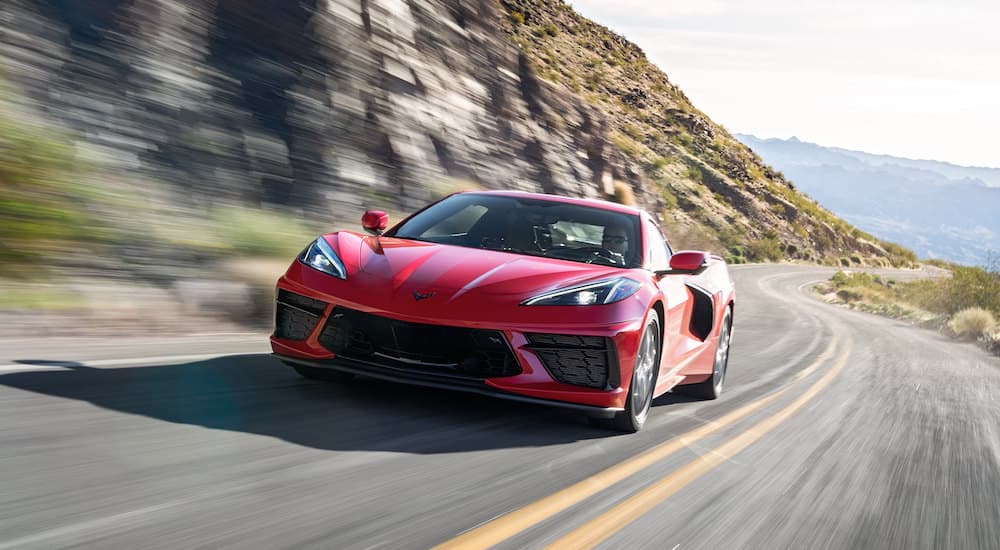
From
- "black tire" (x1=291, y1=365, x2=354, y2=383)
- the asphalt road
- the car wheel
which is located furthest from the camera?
"black tire" (x1=291, y1=365, x2=354, y2=383)

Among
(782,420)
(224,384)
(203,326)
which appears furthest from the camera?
(203,326)

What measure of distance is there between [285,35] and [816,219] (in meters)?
78.0

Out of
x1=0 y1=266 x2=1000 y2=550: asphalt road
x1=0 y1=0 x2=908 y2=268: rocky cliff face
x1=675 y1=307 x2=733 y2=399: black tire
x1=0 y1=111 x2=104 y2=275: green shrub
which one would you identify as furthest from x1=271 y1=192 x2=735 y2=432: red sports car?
x1=0 y1=0 x2=908 y2=268: rocky cliff face

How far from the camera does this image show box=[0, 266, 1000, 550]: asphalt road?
128 inches

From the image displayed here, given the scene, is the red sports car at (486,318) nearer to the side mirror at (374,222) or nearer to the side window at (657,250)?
the side window at (657,250)

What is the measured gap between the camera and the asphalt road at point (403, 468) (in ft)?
10.6

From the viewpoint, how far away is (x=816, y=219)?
85.9m

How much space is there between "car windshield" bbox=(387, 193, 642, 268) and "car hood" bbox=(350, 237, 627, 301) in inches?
12.8

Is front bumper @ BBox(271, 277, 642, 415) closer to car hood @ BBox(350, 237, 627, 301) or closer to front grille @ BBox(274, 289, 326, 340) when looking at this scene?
front grille @ BBox(274, 289, 326, 340)

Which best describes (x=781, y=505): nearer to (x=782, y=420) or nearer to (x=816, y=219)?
(x=782, y=420)

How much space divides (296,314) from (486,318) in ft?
3.46

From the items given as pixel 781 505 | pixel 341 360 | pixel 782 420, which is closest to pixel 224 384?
pixel 341 360

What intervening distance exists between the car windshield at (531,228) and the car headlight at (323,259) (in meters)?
0.70

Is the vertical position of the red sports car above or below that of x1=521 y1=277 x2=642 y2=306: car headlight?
below
